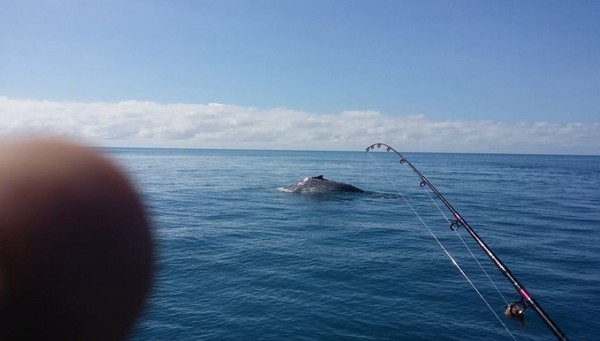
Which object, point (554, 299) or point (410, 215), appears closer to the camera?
point (554, 299)

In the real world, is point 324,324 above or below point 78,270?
below

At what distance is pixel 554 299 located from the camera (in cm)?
1650

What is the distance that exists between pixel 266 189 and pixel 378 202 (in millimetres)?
17073

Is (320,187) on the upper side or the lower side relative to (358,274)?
upper

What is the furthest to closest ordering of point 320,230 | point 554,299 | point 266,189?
point 266,189 < point 320,230 < point 554,299

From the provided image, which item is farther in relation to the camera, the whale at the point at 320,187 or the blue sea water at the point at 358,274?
the whale at the point at 320,187

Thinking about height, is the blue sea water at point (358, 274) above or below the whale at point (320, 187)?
below

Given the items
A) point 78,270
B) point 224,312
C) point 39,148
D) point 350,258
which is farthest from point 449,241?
point 39,148

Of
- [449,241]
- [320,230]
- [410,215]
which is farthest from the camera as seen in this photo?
[410,215]

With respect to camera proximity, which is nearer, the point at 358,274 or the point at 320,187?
the point at 358,274

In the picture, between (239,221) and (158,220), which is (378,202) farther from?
(158,220)

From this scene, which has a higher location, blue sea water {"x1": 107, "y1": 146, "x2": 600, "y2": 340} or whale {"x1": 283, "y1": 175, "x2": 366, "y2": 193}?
whale {"x1": 283, "y1": 175, "x2": 366, "y2": 193}

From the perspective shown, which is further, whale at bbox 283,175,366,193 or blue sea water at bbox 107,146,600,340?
whale at bbox 283,175,366,193

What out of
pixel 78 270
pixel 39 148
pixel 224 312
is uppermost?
pixel 39 148
